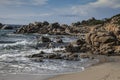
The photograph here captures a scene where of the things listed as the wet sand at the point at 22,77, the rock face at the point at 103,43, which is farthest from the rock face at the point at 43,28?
the wet sand at the point at 22,77

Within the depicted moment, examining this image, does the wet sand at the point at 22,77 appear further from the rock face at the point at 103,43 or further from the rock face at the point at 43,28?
the rock face at the point at 43,28

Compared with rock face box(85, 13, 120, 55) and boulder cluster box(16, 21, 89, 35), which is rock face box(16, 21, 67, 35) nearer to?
boulder cluster box(16, 21, 89, 35)

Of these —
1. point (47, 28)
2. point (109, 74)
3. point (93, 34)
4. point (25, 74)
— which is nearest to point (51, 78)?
point (25, 74)

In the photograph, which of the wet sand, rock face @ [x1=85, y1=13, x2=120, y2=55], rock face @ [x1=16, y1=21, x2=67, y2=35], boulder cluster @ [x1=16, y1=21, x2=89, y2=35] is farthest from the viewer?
rock face @ [x1=16, y1=21, x2=67, y2=35]

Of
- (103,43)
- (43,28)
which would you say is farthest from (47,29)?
(103,43)

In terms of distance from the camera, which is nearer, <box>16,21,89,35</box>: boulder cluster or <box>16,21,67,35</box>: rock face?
<box>16,21,89,35</box>: boulder cluster

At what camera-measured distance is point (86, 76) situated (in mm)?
18875

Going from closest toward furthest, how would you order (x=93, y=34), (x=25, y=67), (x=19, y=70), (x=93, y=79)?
(x=93, y=79), (x=19, y=70), (x=25, y=67), (x=93, y=34)

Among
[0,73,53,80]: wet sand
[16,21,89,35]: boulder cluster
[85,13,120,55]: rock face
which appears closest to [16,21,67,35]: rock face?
[16,21,89,35]: boulder cluster

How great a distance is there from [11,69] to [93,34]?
18795 millimetres

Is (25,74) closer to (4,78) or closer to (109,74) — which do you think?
(4,78)

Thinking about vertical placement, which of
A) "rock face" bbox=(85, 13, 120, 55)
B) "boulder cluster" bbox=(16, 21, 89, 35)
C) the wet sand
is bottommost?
the wet sand

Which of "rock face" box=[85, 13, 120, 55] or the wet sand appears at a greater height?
"rock face" box=[85, 13, 120, 55]

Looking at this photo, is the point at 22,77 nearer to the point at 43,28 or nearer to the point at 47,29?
the point at 47,29
